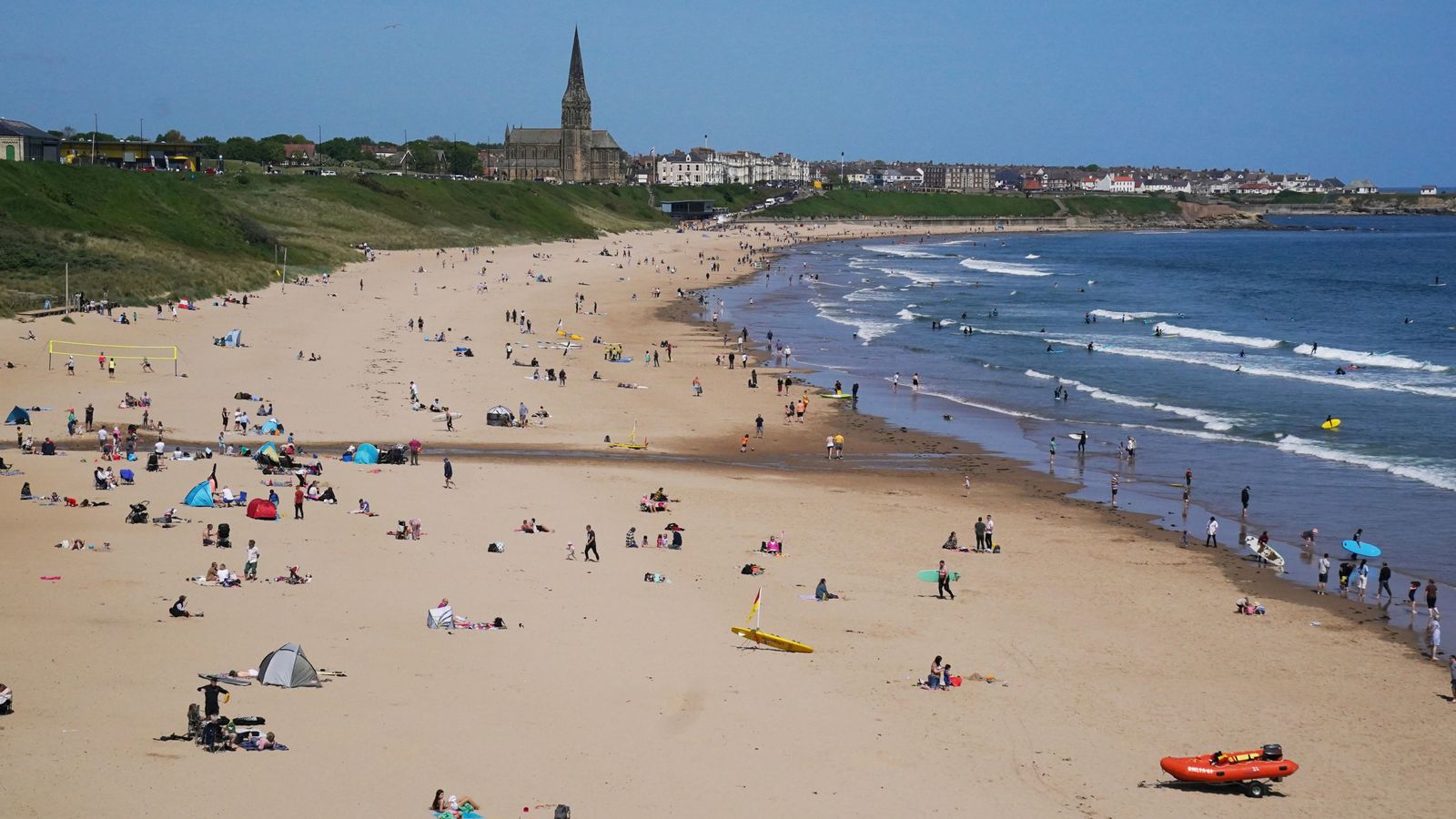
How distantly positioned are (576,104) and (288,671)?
183 meters

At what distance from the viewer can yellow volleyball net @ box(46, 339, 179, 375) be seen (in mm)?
39656

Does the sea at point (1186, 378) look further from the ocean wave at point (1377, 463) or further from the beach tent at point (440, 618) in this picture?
the beach tent at point (440, 618)

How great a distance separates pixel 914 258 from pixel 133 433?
102528mm

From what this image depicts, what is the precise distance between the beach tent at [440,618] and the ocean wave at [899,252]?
111 meters

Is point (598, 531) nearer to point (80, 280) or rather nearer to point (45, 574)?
point (45, 574)

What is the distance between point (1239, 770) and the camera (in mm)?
15391

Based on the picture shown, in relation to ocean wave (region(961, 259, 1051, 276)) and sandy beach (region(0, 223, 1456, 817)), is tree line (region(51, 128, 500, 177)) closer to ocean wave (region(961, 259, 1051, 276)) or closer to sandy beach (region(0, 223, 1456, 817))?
ocean wave (region(961, 259, 1051, 276))

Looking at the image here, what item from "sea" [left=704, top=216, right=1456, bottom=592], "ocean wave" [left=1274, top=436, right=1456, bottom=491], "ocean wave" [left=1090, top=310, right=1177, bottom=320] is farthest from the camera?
"ocean wave" [left=1090, top=310, right=1177, bottom=320]

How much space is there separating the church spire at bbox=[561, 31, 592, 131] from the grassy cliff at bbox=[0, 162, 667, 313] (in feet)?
221

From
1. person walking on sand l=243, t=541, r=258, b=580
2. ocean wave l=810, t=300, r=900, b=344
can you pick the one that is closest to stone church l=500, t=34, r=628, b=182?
ocean wave l=810, t=300, r=900, b=344

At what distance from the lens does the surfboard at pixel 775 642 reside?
1934cm

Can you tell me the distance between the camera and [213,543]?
2220 centimetres

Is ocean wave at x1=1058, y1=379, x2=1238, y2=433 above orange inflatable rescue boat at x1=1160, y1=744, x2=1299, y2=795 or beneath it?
above

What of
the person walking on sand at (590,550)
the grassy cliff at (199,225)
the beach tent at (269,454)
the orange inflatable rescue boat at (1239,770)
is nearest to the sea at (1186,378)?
the person walking on sand at (590,550)
